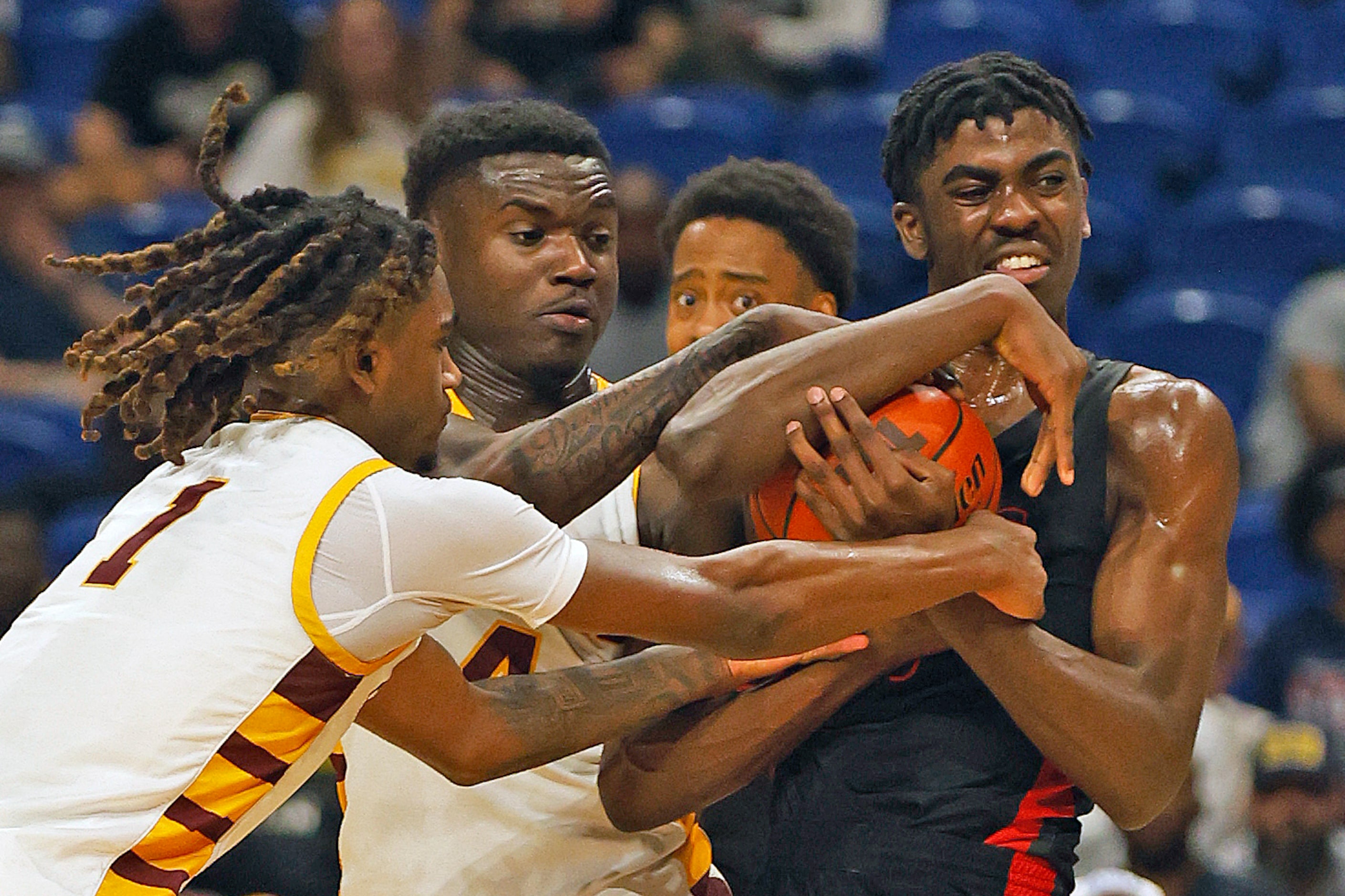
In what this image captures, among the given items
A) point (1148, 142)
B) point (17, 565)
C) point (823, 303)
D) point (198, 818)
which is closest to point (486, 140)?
point (823, 303)

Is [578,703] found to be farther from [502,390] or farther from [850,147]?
[850,147]

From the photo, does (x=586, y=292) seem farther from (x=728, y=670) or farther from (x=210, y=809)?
(x=210, y=809)

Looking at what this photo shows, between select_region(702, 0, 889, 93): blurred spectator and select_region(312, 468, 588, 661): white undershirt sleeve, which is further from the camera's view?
select_region(702, 0, 889, 93): blurred spectator

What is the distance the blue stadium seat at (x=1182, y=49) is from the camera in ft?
31.3

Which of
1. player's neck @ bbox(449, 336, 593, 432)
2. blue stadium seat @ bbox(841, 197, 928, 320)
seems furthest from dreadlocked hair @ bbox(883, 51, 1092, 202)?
blue stadium seat @ bbox(841, 197, 928, 320)

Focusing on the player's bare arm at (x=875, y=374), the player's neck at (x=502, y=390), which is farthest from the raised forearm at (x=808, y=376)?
the player's neck at (x=502, y=390)

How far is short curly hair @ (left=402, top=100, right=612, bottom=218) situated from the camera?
3945mm

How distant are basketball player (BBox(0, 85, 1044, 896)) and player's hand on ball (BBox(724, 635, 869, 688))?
206 millimetres

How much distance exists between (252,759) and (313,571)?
310 mm

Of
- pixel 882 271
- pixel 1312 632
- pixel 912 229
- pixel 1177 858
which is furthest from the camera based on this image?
pixel 882 271

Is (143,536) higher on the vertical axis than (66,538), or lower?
higher

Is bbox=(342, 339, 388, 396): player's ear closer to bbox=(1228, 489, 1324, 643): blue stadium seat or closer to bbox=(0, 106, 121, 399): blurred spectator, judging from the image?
bbox=(1228, 489, 1324, 643): blue stadium seat

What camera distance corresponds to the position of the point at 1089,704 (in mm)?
3180

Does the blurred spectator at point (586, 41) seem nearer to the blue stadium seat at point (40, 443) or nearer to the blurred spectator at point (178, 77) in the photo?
the blurred spectator at point (178, 77)
